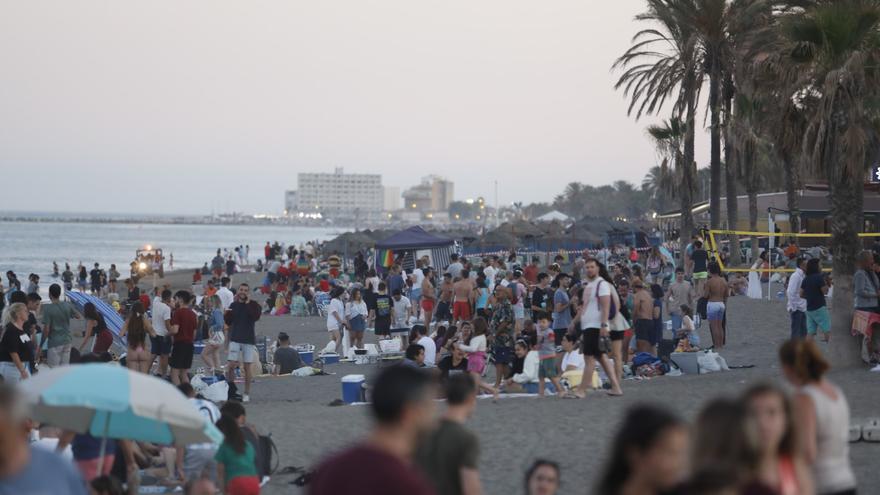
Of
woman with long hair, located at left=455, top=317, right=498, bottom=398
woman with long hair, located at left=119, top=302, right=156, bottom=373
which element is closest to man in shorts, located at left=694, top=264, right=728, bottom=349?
woman with long hair, located at left=455, top=317, right=498, bottom=398

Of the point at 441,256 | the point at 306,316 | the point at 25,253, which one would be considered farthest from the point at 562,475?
the point at 25,253

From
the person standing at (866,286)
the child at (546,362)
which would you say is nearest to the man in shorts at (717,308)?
the person standing at (866,286)

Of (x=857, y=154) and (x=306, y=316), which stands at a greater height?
(x=857, y=154)

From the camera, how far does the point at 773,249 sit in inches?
1221

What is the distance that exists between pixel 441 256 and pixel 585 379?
20017mm

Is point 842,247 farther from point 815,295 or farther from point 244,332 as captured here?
point 244,332

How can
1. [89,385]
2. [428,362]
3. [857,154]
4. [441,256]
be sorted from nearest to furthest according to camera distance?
[89,385], [857,154], [428,362], [441,256]

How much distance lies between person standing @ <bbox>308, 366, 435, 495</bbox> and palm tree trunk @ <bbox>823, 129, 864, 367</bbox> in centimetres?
1094

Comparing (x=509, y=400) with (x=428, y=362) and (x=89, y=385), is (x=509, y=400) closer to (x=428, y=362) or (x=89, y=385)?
(x=428, y=362)

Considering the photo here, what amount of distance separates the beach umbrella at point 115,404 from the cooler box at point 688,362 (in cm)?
856

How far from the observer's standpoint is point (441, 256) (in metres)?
32.6

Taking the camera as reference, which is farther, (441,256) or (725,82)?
(441,256)

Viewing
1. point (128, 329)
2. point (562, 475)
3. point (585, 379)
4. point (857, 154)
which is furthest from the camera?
point (128, 329)

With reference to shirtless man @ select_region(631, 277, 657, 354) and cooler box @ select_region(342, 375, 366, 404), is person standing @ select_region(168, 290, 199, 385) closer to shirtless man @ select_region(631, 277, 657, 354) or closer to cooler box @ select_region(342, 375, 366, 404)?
cooler box @ select_region(342, 375, 366, 404)
